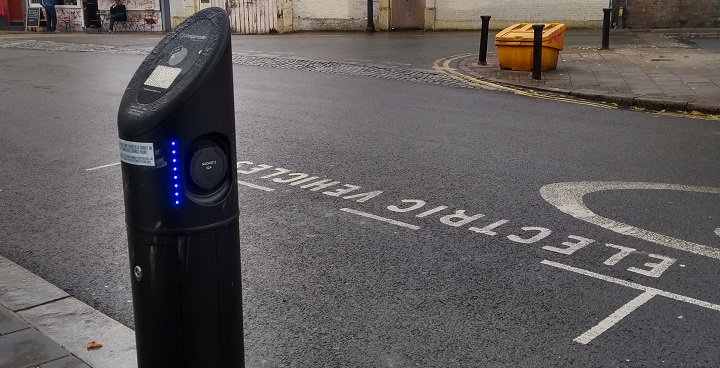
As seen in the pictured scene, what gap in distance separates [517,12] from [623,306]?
2274 cm

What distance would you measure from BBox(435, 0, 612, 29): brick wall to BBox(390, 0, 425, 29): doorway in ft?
1.90

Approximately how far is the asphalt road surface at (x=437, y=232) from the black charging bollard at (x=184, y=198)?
119 cm

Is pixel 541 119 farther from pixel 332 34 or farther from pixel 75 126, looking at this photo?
pixel 332 34

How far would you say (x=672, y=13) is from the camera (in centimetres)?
2458

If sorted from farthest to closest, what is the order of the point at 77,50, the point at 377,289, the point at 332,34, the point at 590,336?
the point at 332,34, the point at 77,50, the point at 377,289, the point at 590,336

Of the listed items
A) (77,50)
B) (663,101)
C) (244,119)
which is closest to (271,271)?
(244,119)

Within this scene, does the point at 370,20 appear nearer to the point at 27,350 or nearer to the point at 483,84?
the point at 483,84

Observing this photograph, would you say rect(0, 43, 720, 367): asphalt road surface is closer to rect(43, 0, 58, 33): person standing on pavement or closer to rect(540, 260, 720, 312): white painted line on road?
rect(540, 260, 720, 312): white painted line on road

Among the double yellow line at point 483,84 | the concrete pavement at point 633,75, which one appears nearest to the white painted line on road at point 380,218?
the double yellow line at point 483,84

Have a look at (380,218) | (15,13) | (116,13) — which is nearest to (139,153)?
(380,218)

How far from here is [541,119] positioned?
10.4 m

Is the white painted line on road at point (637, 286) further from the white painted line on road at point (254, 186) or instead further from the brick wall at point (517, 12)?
the brick wall at point (517, 12)

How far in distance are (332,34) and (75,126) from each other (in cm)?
1712

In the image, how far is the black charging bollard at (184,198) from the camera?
2.60 m
